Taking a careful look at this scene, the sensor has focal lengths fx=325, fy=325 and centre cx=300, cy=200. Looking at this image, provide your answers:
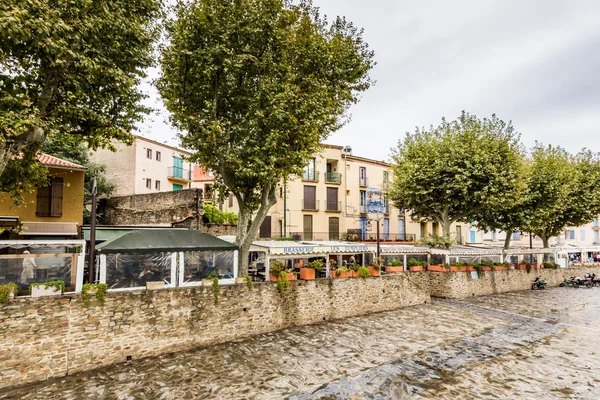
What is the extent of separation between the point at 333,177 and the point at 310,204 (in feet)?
11.4

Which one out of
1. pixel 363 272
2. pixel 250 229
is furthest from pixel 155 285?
pixel 363 272

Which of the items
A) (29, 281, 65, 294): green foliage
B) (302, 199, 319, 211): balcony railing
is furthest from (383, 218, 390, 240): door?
(29, 281, 65, 294): green foliage

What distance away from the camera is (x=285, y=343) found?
1226cm

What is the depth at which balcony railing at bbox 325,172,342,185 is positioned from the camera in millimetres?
30047

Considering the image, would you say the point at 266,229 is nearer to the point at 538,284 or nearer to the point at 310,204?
the point at 310,204

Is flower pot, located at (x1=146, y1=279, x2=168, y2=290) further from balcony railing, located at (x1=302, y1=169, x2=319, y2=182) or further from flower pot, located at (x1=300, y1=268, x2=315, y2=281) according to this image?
balcony railing, located at (x1=302, y1=169, x2=319, y2=182)

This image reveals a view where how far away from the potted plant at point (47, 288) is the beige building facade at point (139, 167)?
18.0 meters

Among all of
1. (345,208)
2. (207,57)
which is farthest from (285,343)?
(345,208)

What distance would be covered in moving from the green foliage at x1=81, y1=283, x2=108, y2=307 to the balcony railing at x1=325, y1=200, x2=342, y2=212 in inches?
841

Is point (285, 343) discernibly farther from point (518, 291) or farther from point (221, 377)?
point (518, 291)

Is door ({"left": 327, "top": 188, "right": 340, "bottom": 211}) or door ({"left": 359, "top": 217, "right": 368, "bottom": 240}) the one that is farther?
door ({"left": 359, "top": 217, "right": 368, "bottom": 240})

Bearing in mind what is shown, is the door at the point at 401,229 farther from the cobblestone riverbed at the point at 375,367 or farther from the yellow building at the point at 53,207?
the yellow building at the point at 53,207

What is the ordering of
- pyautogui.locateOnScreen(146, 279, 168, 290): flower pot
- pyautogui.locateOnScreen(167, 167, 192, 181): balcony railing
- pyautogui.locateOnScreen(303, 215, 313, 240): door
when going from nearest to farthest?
pyautogui.locateOnScreen(146, 279, 168, 290): flower pot → pyautogui.locateOnScreen(303, 215, 313, 240): door → pyautogui.locateOnScreen(167, 167, 192, 181): balcony railing

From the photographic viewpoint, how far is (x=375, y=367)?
10055mm
